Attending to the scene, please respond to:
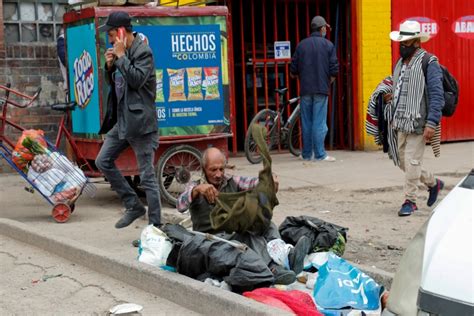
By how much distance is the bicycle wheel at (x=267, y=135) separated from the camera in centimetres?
1254

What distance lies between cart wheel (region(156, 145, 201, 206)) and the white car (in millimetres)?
5680

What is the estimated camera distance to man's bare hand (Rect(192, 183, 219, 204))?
18.6 ft

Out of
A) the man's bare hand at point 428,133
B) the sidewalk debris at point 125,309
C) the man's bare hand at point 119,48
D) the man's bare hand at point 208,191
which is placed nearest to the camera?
the sidewalk debris at point 125,309

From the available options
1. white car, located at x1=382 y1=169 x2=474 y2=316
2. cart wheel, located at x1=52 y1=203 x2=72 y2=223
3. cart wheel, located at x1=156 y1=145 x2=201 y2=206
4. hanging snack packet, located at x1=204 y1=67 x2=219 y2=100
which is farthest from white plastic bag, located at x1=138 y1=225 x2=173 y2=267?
hanging snack packet, located at x1=204 y1=67 x2=219 y2=100

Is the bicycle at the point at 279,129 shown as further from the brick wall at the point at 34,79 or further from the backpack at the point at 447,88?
the backpack at the point at 447,88

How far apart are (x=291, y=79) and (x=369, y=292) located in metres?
9.31

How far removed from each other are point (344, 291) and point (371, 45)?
9.10 m

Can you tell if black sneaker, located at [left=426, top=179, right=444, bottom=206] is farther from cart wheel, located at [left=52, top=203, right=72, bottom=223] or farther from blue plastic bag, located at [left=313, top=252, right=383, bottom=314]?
cart wheel, located at [left=52, top=203, right=72, bottom=223]

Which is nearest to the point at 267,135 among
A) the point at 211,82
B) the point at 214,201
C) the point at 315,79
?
the point at 315,79

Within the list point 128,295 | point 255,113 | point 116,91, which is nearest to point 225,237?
point 128,295

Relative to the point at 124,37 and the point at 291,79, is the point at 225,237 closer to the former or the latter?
the point at 124,37

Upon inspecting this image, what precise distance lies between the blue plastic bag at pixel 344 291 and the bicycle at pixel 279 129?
23.9 ft

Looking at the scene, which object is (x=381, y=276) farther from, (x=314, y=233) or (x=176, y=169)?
(x=176, y=169)

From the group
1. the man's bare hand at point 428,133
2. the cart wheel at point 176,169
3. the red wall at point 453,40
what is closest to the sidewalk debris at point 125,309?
the cart wheel at point 176,169
